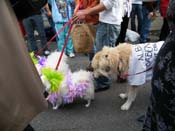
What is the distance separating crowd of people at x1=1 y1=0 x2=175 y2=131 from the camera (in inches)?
65.3

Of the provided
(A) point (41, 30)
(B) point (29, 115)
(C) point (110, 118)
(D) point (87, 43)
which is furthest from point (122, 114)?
(A) point (41, 30)

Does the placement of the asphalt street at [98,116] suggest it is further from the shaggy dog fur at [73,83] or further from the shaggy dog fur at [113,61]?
the shaggy dog fur at [113,61]

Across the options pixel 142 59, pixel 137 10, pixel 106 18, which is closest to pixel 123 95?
pixel 142 59

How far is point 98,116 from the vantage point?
12.2 ft

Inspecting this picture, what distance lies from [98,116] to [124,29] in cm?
233

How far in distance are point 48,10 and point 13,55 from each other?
17.9ft

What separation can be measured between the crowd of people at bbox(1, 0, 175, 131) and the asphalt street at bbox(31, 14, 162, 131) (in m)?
0.45

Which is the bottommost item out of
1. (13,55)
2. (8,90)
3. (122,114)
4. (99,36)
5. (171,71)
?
(122,114)

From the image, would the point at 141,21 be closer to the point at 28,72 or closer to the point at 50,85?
the point at 50,85

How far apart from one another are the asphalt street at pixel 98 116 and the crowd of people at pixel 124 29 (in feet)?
1.46

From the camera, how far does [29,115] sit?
3.99 feet

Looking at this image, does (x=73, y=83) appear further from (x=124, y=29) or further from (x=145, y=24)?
(x=145, y=24)

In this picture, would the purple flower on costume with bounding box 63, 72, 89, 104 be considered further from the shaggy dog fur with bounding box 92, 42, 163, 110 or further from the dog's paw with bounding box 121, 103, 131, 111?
the dog's paw with bounding box 121, 103, 131, 111

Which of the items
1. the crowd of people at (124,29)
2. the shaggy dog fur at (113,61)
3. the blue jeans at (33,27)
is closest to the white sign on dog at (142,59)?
the shaggy dog fur at (113,61)
